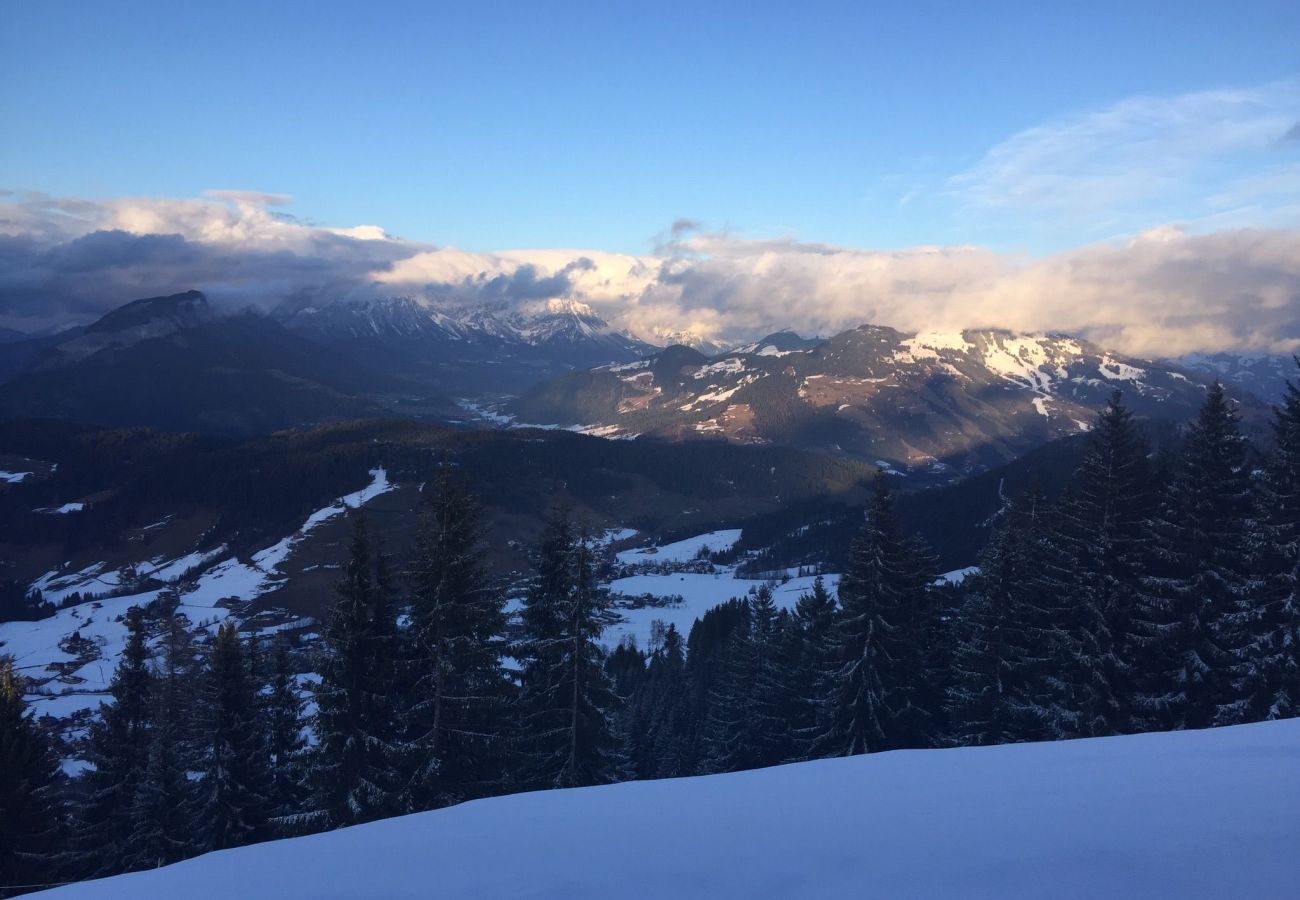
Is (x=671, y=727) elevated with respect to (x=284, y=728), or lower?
lower

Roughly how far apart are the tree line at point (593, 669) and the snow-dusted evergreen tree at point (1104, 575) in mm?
71

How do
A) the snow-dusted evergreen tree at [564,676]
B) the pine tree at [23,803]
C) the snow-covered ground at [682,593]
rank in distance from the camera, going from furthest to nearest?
the snow-covered ground at [682,593]
the snow-dusted evergreen tree at [564,676]
the pine tree at [23,803]

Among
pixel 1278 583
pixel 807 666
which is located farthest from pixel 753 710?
pixel 1278 583

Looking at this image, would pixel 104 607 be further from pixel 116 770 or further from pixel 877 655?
pixel 877 655

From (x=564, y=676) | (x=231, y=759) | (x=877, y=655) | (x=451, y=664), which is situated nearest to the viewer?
(x=451, y=664)

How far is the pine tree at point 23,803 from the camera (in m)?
19.1

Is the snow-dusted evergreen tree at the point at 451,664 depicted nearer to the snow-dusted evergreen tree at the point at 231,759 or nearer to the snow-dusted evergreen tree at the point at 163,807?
the snow-dusted evergreen tree at the point at 231,759

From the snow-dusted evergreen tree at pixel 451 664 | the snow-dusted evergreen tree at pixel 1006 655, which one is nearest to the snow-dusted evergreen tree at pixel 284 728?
the snow-dusted evergreen tree at pixel 451 664

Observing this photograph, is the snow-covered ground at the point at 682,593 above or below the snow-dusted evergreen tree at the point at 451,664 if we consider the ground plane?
below

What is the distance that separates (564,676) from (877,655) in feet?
33.5

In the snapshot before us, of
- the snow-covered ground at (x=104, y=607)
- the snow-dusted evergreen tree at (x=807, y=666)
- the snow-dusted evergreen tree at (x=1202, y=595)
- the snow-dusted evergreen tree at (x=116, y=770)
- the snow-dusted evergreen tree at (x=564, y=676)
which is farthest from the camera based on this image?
the snow-covered ground at (x=104, y=607)

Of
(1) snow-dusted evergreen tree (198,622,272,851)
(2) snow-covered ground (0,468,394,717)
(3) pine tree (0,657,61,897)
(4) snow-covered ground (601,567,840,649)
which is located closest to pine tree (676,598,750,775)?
(1) snow-dusted evergreen tree (198,622,272,851)

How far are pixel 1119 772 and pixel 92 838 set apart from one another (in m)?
28.7

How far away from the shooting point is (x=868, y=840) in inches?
255
